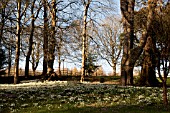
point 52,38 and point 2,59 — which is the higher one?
point 52,38

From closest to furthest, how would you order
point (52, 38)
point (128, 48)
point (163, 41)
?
point (163, 41)
point (128, 48)
point (52, 38)

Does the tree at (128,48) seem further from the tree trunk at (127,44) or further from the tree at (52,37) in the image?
the tree at (52,37)

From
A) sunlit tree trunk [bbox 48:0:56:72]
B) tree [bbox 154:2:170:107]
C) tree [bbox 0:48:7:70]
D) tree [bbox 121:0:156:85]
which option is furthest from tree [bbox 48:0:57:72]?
tree [bbox 154:2:170:107]

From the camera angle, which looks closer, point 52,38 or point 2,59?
point 52,38

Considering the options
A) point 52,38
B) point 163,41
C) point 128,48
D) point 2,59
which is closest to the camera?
point 163,41

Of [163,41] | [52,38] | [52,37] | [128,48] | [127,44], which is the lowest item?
[163,41]

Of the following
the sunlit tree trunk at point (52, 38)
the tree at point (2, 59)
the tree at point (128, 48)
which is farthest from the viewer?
the tree at point (2, 59)

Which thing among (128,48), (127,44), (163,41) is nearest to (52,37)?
(127,44)

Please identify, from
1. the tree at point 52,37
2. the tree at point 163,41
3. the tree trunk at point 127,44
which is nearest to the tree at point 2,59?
the tree at point 52,37

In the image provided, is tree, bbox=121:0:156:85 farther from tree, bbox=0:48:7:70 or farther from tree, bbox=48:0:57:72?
tree, bbox=0:48:7:70

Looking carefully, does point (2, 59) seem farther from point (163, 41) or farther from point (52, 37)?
point (163, 41)

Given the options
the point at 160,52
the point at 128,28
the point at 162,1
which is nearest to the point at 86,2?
the point at 128,28

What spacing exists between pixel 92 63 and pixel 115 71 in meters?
16.4

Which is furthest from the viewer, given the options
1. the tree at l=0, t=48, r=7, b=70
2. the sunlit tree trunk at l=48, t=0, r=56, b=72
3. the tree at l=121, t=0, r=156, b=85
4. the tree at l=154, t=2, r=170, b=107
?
the tree at l=0, t=48, r=7, b=70
